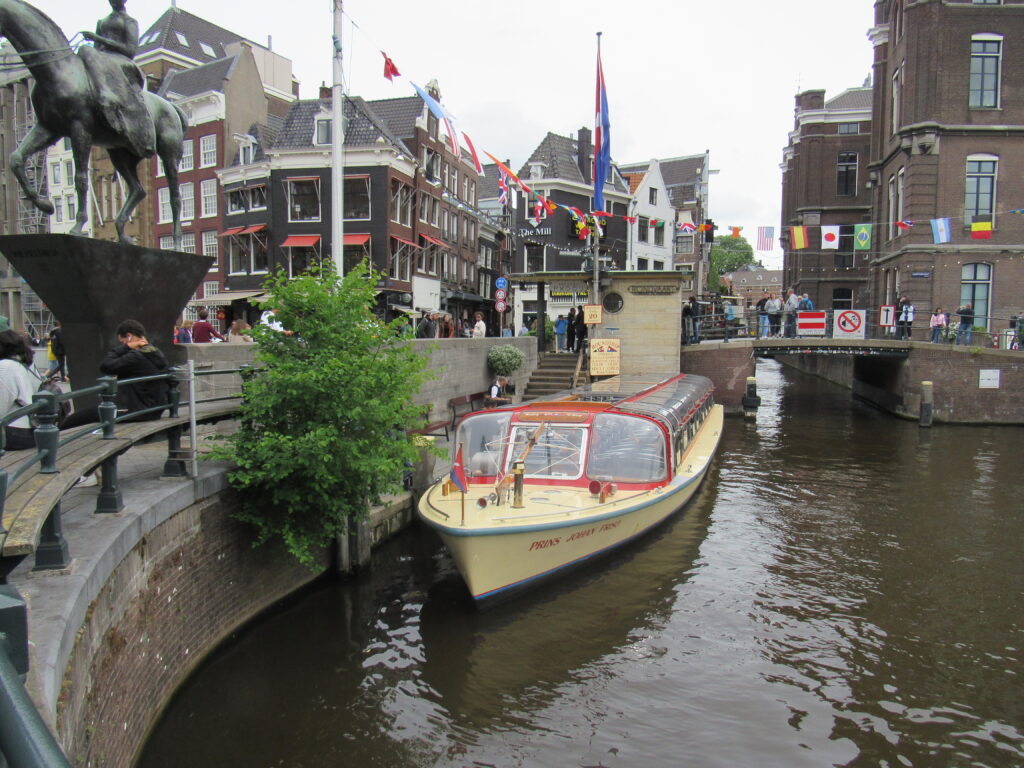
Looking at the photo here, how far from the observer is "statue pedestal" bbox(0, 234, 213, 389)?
7.91m

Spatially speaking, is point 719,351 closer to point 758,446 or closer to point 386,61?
point 758,446

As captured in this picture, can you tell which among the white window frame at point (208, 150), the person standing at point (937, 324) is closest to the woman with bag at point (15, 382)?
the person standing at point (937, 324)

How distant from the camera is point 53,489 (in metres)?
4.93

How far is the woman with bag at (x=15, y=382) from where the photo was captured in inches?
257

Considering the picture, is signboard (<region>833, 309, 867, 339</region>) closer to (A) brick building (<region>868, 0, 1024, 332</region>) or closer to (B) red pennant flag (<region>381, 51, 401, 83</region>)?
(A) brick building (<region>868, 0, 1024, 332</region>)

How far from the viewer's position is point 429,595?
10.4 metres

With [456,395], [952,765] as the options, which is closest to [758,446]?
[456,395]

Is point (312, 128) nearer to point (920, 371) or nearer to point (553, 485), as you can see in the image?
point (920, 371)

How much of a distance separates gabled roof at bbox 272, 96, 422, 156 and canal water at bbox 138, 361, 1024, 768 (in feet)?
81.5

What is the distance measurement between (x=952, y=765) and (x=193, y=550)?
7.40 m

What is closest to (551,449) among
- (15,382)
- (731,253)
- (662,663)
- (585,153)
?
(662,663)

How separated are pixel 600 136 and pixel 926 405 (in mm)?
14447

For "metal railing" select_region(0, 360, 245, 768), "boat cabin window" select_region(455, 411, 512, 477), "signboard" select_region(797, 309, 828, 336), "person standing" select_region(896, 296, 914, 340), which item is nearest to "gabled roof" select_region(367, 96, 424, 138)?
"signboard" select_region(797, 309, 828, 336)

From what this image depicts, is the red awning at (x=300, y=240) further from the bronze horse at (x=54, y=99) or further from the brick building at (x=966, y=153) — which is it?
Result: the brick building at (x=966, y=153)
